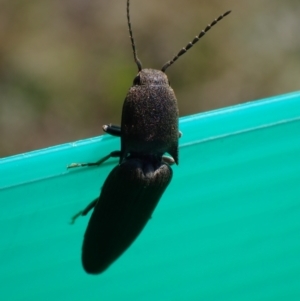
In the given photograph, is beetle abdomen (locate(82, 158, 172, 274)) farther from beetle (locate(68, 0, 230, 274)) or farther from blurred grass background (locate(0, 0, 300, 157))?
blurred grass background (locate(0, 0, 300, 157))

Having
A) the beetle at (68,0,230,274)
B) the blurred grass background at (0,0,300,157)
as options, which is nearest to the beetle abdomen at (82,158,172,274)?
the beetle at (68,0,230,274)

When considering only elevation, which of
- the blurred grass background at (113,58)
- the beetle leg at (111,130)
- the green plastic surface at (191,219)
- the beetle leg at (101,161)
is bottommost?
the green plastic surface at (191,219)

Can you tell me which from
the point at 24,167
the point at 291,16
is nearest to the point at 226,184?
the point at 24,167

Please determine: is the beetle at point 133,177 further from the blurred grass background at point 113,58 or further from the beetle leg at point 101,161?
the blurred grass background at point 113,58

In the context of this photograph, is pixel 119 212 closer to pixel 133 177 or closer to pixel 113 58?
pixel 133 177

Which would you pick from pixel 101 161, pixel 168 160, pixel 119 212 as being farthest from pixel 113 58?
pixel 119 212

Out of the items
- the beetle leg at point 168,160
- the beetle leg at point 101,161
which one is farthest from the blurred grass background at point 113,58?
the beetle leg at point 101,161
